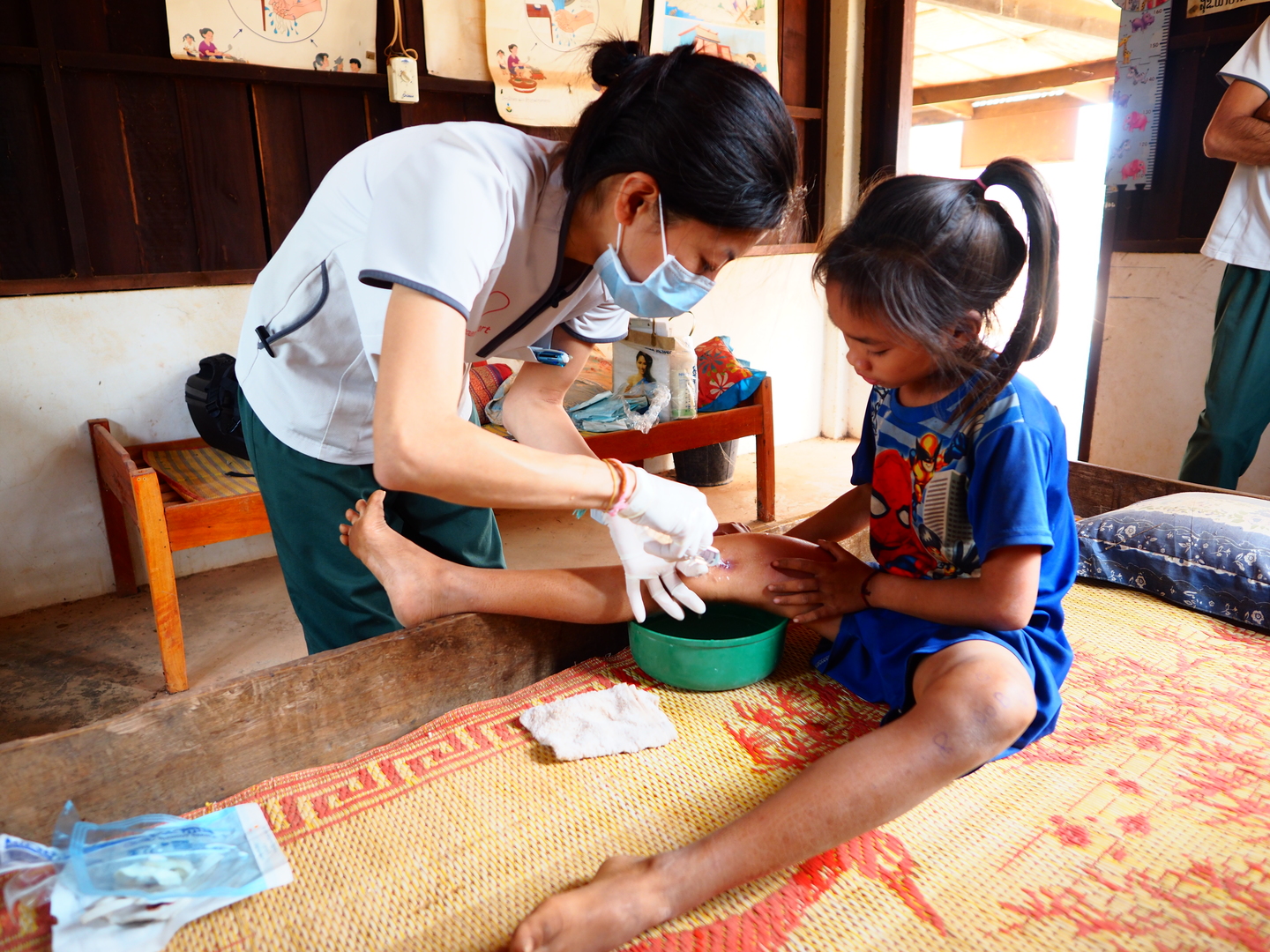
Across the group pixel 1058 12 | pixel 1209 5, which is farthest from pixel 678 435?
pixel 1058 12

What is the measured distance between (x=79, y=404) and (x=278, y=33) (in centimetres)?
140

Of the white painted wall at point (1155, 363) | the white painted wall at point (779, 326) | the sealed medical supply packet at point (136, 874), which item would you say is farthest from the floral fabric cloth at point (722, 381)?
the sealed medical supply packet at point (136, 874)

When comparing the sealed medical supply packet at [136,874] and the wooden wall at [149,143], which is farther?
the wooden wall at [149,143]

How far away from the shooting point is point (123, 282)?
271cm

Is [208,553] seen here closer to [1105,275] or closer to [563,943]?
[563,943]

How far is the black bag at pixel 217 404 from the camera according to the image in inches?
101

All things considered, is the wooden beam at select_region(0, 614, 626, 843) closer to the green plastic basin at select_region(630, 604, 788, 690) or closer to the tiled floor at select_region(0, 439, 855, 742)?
the green plastic basin at select_region(630, 604, 788, 690)

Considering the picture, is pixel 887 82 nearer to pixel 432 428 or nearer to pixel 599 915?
pixel 432 428

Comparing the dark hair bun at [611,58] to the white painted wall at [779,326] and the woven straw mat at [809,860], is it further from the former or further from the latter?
the white painted wall at [779,326]

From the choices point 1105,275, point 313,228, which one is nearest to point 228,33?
point 313,228

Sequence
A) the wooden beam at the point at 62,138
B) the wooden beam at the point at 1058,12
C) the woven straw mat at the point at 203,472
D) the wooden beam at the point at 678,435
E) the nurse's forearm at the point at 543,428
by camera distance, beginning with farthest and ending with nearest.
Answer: the wooden beam at the point at 1058,12 → the wooden beam at the point at 678,435 → the wooden beam at the point at 62,138 → the woven straw mat at the point at 203,472 → the nurse's forearm at the point at 543,428

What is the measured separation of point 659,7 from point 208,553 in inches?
116

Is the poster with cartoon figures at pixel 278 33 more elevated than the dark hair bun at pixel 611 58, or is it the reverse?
the poster with cartoon figures at pixel 278 33

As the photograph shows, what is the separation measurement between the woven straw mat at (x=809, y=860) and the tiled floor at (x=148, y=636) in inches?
39.3
